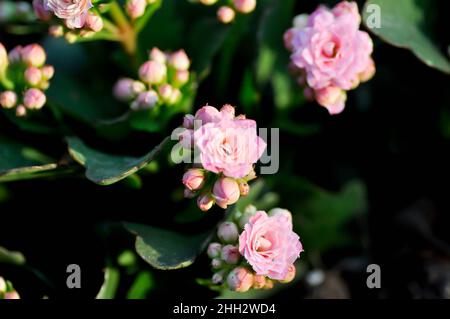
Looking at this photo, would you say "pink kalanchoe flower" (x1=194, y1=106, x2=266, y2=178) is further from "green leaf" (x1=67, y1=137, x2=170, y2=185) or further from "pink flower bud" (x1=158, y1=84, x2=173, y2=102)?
"pink flower bud" (x1=158, y1=84, x2=173, y2=102)

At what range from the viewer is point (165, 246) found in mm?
1087

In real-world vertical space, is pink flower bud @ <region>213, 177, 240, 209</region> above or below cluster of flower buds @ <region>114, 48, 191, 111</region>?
below

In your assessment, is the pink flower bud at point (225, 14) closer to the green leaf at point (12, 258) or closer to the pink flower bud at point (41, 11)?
the pink flower bud at point (41, 11)

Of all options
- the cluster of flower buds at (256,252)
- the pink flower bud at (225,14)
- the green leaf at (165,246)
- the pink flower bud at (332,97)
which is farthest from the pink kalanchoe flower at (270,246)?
the pink flower bud at (225,14)

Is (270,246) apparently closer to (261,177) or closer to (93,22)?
(261,177)

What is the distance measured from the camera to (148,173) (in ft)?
3.95

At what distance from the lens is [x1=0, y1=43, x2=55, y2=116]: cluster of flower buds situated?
1.12 metres

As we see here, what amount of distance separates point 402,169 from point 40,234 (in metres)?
0.79

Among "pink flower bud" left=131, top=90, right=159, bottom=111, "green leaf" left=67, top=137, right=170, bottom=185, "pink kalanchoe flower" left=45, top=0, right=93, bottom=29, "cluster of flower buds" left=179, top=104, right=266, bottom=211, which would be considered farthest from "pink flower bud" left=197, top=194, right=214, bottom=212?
"pink kalanchoe flower" left=45, top=0, right=93, bottom=29

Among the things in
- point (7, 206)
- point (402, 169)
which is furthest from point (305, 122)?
point (7, 206)

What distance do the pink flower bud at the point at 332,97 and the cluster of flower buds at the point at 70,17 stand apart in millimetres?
391

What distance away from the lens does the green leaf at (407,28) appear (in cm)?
116

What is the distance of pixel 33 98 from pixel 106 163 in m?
0.17

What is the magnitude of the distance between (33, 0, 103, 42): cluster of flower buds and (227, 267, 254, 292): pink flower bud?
449mm
